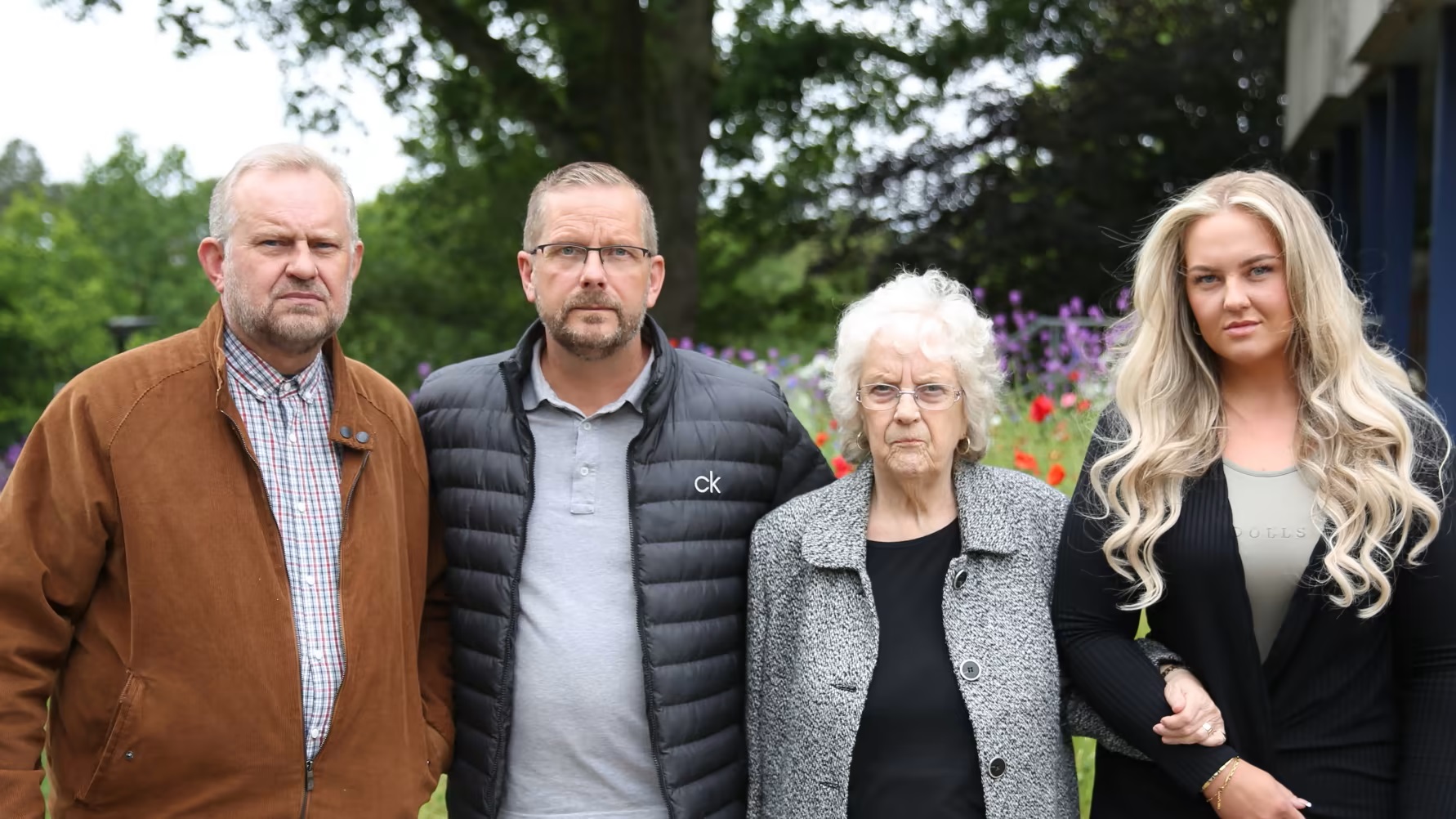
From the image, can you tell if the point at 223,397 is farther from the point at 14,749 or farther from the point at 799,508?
the point at 799,508

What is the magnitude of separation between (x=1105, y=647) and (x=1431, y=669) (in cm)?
64

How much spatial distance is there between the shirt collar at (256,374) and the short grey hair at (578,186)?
28.5 inches

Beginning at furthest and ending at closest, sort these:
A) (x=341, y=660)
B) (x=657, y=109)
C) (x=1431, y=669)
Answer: (x=657, y=109), (x=341, y=660), (x=1431, y=669)

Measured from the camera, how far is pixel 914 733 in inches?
115

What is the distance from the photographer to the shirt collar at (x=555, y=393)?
3.34 m

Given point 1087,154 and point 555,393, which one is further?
point 1087,154

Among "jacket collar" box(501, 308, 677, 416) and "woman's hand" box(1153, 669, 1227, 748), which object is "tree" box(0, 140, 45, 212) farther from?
"woman's hand" box(1153, 669, 1227, 748)

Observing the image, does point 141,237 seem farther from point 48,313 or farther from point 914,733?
point 914,733

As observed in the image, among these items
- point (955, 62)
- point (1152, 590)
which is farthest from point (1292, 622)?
point (955, 62)

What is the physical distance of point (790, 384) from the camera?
8.81 metres

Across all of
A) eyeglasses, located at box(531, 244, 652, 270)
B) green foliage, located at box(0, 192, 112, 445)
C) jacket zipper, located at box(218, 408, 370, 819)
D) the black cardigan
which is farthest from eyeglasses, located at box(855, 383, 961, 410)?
green foliage, located at box(0, 192, 112, 445)

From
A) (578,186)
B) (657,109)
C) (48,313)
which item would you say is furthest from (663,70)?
(48,313)

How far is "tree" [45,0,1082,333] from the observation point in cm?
1292

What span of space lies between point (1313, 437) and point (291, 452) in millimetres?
2235
